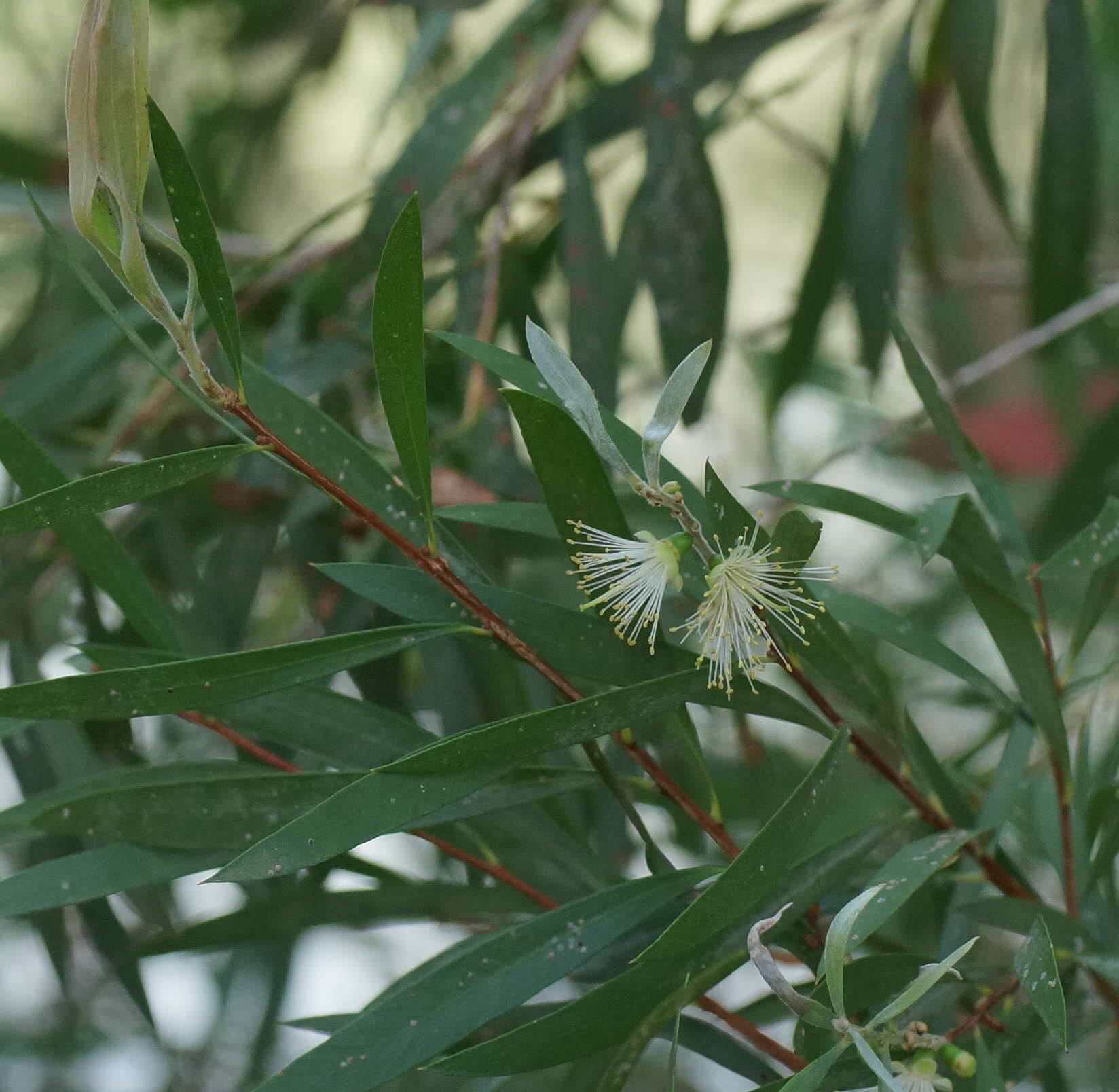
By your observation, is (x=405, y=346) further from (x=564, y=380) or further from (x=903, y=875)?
(x=903, y=875)

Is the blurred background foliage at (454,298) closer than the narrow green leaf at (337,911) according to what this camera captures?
No

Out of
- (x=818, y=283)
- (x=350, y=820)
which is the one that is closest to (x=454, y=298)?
(x=818, y=283)

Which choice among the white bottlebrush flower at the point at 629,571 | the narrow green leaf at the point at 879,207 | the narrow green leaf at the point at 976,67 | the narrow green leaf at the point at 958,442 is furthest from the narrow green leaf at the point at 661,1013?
the narrow green leaf at the point at 976,67

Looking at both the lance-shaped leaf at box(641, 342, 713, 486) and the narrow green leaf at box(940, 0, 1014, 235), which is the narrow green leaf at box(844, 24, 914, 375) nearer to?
the narrow green leaf at box(940, 0, 1014, 235)

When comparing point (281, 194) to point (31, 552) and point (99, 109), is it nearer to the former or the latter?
point (31, 552)

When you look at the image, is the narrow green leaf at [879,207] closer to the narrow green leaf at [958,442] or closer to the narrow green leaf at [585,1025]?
the narrow green leaf at [958,442]
